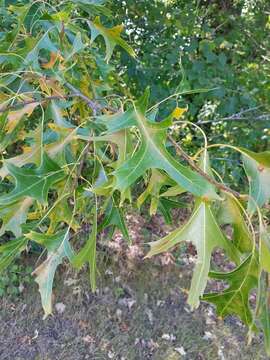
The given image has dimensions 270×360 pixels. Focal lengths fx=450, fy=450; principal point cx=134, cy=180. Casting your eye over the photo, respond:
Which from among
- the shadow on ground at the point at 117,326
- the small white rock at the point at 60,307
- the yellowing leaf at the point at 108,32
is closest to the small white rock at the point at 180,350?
the shadow on ground at the point at 117,326

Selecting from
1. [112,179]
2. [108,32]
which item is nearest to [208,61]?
[108,32]

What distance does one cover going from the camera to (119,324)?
2.51m

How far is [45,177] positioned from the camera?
0.97 meters

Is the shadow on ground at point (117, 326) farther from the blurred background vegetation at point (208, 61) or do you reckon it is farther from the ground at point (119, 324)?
the blurred background vegetation at point (208, 61)

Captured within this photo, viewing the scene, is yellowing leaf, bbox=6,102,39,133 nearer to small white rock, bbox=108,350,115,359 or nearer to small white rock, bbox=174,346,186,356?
small white rock, bbox=108,350,115,359

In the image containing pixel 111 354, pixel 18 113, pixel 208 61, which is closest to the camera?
pixel 18 113

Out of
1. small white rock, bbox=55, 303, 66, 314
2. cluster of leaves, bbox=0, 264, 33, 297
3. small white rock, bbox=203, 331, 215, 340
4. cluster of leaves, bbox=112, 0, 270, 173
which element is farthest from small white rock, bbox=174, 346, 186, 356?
cluster of leaves, bbox=112, 0, 270, 173

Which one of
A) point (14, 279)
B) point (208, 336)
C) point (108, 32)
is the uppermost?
point (108, 32)

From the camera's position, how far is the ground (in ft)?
7.70

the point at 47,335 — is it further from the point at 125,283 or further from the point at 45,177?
the point at 45,177

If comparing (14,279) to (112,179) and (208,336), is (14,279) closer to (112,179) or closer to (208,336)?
(208,336)

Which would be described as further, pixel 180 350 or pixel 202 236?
pixel 180 350

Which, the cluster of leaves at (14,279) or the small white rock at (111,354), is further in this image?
the cluster of leaves at (14,279)

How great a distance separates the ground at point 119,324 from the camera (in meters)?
2.35
